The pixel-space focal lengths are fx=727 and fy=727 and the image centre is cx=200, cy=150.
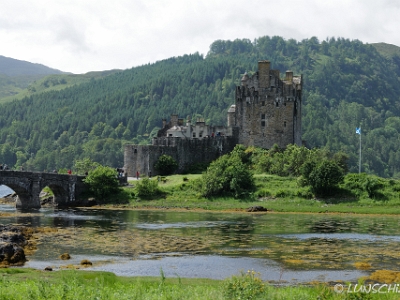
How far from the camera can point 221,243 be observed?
195 feet

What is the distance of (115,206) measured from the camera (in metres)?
102

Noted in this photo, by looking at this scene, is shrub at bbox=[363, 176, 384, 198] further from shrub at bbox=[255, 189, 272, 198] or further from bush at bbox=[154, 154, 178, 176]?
bush at bbox=[154, 154, 178, 176]

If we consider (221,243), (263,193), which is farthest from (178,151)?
(221,243)

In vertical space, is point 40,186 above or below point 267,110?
below

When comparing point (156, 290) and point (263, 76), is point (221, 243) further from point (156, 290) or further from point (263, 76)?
point (263, 76)

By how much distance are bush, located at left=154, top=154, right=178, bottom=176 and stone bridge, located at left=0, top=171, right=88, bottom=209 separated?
14974mm

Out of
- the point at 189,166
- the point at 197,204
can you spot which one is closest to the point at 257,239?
the point at 197,204

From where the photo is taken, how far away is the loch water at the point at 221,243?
152ft

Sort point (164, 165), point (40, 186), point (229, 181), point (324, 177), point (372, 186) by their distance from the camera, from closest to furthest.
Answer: point (372, 186)
point (324, 177)
point (40, 186)
point (229, 181)
point (164, 165)

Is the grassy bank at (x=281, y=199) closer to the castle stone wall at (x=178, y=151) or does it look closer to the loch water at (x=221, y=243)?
the loch water at (x=221, y=243)

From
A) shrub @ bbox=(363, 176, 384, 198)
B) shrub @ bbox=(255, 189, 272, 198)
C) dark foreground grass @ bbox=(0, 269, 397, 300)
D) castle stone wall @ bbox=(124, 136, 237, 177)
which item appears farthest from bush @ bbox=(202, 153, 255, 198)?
dark foreground grass @ bbox=(0, 269, 397, 300)

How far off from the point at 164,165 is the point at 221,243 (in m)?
61.6

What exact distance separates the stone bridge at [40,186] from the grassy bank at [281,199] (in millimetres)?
7425

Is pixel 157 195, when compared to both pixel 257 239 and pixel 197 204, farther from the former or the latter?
pixel 257 239
